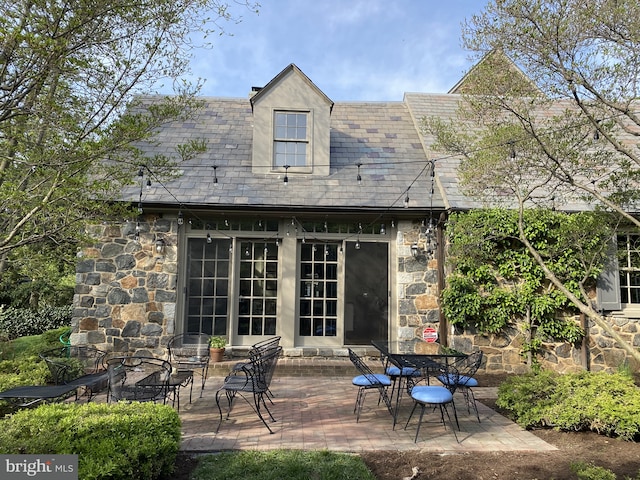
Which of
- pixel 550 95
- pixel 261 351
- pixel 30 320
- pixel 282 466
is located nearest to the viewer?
pixel 282 466

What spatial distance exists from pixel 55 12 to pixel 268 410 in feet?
14.4

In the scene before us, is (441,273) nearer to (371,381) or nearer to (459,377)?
(459,377)

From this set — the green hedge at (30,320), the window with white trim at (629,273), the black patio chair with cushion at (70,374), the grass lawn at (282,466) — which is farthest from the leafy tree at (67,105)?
the green hedge at (30,320)

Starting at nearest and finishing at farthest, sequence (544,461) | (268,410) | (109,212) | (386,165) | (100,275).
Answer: (544,461) < (109,212) < (268,410) < (100,275) < (386,165)

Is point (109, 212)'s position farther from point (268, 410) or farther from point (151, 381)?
point (268, 410)

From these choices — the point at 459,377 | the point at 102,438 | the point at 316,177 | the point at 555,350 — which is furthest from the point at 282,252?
the point at 555,350

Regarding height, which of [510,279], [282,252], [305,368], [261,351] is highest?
[282,252]

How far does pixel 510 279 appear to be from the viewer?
24.6 feet

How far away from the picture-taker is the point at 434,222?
7848mm

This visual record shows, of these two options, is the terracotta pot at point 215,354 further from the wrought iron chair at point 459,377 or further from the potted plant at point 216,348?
the wrought iron chair at point 459,377

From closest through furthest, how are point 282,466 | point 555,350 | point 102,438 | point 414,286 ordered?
point 102,438, point 282,466, point 555,350, point 414,286

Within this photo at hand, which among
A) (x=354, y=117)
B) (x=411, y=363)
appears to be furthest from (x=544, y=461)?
(x=354, y=117)

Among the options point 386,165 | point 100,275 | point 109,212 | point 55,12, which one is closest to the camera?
point 55,12
